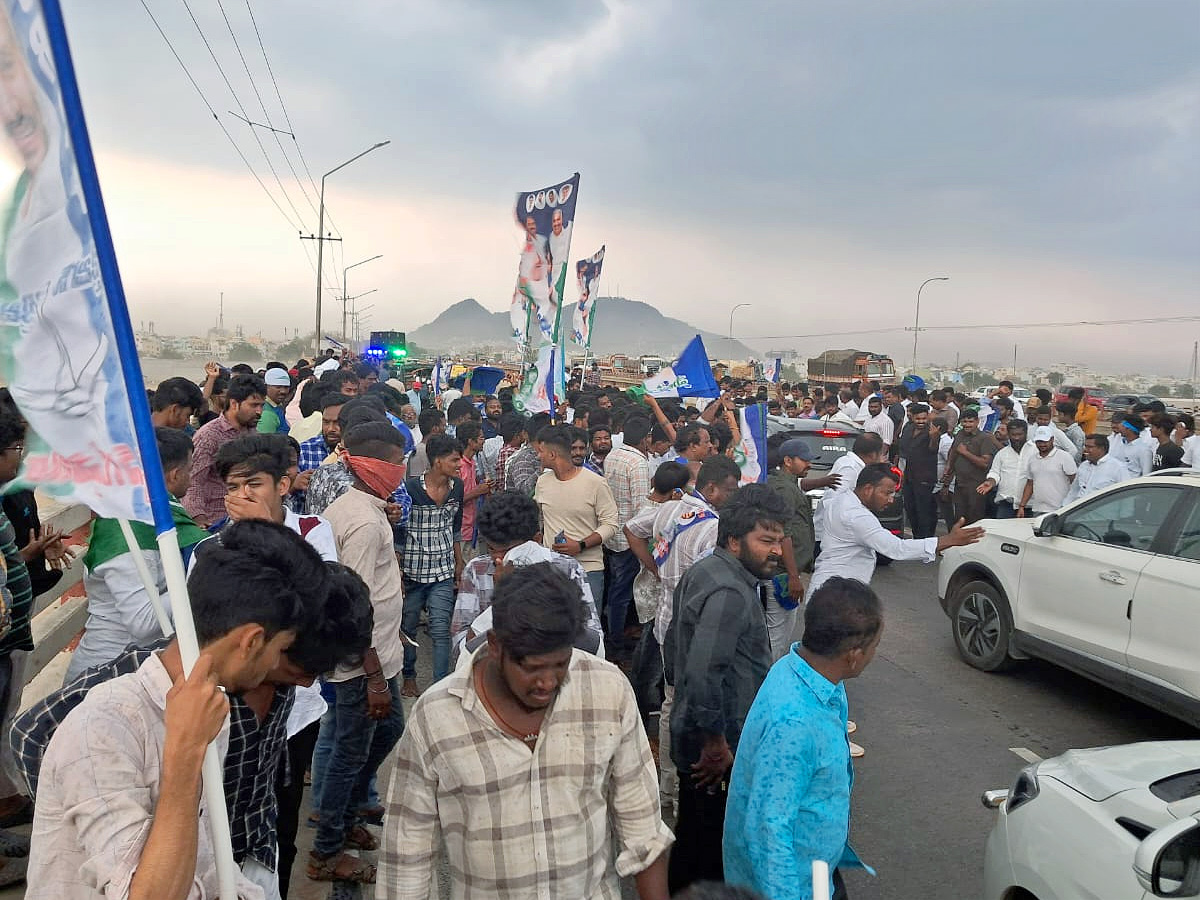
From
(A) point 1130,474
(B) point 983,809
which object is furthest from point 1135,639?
(A) point 1130,474

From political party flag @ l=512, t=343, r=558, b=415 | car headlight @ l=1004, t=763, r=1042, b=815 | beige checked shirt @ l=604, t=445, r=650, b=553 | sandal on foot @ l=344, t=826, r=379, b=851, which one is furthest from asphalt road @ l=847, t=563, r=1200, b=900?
political party flag @ l=512, t=343, r=558, b=415

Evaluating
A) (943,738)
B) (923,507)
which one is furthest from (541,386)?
(923,507)

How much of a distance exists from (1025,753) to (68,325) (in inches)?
222

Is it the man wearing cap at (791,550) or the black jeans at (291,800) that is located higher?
the man wearing cap at (791,550)

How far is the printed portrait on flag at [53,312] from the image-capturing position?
1.50 metres

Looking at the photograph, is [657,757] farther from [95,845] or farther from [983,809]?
[95,845]

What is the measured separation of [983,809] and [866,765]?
2.30 ft

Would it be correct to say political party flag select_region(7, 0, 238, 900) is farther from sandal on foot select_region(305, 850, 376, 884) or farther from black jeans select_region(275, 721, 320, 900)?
sandal on foot select_region(305, 850, 376, 884)

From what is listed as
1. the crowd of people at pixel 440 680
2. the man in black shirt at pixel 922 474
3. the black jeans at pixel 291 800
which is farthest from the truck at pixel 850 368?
the black jeans at pixel 291 800

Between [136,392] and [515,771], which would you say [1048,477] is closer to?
[515,771]

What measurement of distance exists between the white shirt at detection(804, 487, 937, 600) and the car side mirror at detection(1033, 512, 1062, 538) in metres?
1.63

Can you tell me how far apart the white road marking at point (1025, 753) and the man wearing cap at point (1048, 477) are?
483 cm

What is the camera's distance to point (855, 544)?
5.21 meters

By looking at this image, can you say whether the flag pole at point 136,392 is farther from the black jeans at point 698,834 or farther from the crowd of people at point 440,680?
the black jeans at point 698,834
